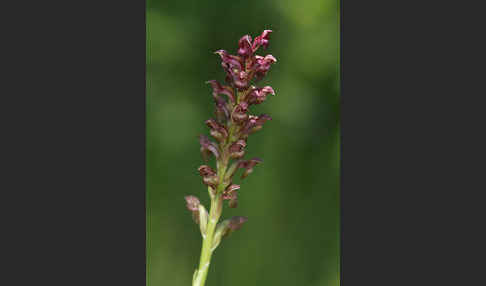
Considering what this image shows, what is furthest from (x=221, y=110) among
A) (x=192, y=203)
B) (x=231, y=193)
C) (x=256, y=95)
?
(x=192, y=203)

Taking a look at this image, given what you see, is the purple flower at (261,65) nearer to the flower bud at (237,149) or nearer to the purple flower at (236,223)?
the flower bud at (237,149)

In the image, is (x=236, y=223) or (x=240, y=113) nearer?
(x=240, y=113)

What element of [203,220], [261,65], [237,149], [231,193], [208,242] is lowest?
[208,242]

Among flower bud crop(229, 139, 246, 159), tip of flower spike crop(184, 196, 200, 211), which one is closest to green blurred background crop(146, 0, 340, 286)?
tip of flower spike crop(184, 196, 200, 211)

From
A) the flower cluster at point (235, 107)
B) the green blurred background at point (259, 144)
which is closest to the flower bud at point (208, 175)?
the flower cluster at point (235, 107)

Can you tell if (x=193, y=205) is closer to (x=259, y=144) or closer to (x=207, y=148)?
(x=207, y=148)

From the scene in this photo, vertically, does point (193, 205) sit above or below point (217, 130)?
below

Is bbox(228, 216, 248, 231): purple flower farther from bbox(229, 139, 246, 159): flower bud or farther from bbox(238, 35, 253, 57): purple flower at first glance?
bbox(238, 35, 253, 57): purple flower
